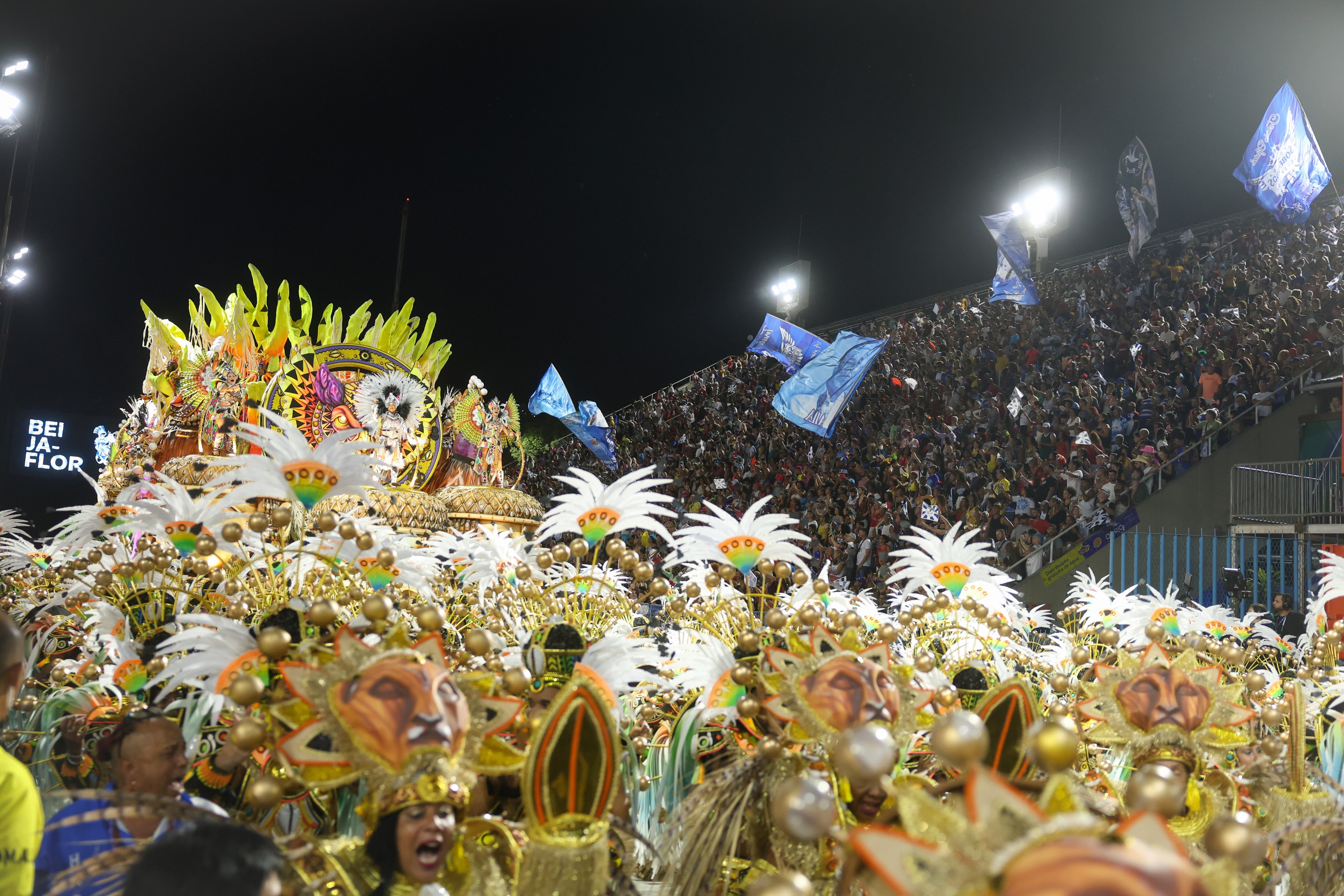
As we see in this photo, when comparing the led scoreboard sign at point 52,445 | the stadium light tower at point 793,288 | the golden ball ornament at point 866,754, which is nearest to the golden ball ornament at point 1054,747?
the golden ball ornament at point 866,754

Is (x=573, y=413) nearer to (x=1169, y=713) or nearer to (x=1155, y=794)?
(x=1169, y=713)

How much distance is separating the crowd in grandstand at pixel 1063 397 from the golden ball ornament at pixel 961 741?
904 centimetres

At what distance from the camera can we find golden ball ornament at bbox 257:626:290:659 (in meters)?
1.93

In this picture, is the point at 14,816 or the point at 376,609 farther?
the point at 376,609

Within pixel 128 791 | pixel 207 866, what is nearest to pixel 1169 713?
pixel 207 866

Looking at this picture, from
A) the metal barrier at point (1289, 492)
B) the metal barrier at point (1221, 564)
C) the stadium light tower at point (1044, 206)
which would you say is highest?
the stadium light tower at point (1044, 206)

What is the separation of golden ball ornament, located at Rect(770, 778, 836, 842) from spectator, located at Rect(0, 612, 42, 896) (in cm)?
133

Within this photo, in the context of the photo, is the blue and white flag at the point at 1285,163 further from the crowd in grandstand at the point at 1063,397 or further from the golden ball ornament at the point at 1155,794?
the golden ball ornament at the point at 1155,794

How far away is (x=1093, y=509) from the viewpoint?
10305 millimetres

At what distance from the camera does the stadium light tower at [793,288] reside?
22281 millimetres

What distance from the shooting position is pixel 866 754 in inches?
48.6

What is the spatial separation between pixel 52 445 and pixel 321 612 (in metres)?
18.0

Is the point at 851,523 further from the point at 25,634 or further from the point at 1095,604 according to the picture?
the point at 25,634

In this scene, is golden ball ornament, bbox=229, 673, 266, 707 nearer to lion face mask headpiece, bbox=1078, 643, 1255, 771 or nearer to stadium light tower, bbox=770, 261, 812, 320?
lion face mask headpiece, bbox=1078, 643, 1255, 771
